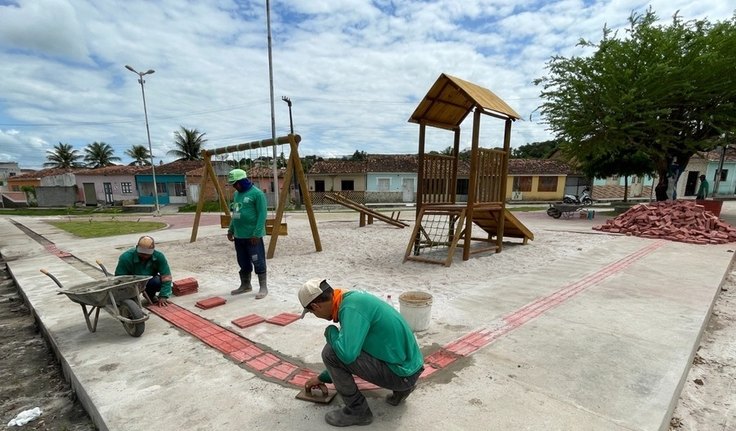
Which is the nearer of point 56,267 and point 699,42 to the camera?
point 56,267

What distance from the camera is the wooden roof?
594 centimetres

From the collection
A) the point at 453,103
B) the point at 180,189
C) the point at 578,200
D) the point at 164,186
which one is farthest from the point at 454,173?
the point at 164,186

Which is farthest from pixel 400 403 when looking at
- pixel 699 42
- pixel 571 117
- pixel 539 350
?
pixel 699 42

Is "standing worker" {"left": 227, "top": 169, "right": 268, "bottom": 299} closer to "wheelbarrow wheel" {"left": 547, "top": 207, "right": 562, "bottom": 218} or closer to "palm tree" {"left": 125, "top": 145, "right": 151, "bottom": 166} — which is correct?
"wheelbarrow wheel" {"left": 547, "top": 207, "right": 562, "bottom": 218}

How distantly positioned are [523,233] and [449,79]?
3961mm

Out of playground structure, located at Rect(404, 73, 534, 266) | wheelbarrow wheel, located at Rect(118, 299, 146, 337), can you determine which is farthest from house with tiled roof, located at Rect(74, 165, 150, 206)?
A: wheelbarrow wheel, located at Rect(118, 299, 146, 337)

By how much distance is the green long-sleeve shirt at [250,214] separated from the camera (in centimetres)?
445

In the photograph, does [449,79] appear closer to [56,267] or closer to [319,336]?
[319,336]

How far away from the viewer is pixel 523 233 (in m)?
7.91

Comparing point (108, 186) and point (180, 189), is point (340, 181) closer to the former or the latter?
point (180, 189)

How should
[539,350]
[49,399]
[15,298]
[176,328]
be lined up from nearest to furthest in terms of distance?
[49,399] → [539,350] → [176,328] → [15,298]

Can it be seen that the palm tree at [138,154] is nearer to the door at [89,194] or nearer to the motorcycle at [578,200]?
the door at [89,194]

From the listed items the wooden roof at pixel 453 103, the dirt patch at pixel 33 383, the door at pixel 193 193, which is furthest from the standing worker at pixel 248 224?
the door at pixel 193 193

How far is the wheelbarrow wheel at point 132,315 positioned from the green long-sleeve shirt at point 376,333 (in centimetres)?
229
